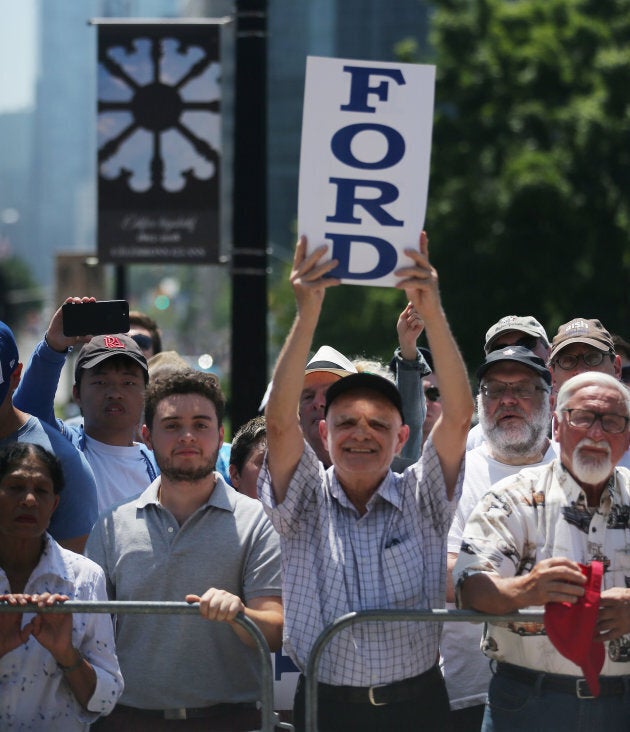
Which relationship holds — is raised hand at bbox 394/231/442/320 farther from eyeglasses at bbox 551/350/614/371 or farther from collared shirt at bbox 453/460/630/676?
eyeglasses at bbox 551/350/614/371

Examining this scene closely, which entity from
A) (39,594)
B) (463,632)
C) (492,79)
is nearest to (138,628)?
(39,594)

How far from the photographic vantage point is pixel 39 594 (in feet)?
15.2

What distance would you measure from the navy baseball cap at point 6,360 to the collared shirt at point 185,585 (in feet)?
2.38

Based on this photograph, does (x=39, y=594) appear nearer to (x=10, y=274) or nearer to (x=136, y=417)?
(x=136, y=417)

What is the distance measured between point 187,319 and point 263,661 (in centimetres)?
11768

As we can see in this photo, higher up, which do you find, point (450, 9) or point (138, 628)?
point (450, 9)

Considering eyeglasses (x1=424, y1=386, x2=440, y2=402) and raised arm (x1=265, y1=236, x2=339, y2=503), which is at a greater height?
raised arm (x1=265, y1=236, x2=339, y2=503)

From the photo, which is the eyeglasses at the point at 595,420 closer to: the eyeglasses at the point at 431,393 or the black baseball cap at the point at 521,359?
the black baseball cap at the point at 521,359

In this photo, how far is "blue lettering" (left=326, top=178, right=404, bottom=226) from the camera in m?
4.62

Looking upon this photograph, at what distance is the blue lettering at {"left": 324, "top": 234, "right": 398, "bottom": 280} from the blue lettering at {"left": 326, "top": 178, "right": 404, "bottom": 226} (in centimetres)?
6

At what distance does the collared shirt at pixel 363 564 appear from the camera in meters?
4.54

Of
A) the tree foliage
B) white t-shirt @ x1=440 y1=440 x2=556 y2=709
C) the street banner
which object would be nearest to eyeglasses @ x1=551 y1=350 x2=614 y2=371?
white t-shirt @ x1=440 y1=440 x2=556 y2=709

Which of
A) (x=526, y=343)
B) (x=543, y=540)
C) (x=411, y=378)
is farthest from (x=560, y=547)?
(x=526, y=343)

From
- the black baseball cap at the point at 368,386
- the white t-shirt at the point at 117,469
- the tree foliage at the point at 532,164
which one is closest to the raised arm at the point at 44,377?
the white t-shirt at the point at 117,469
